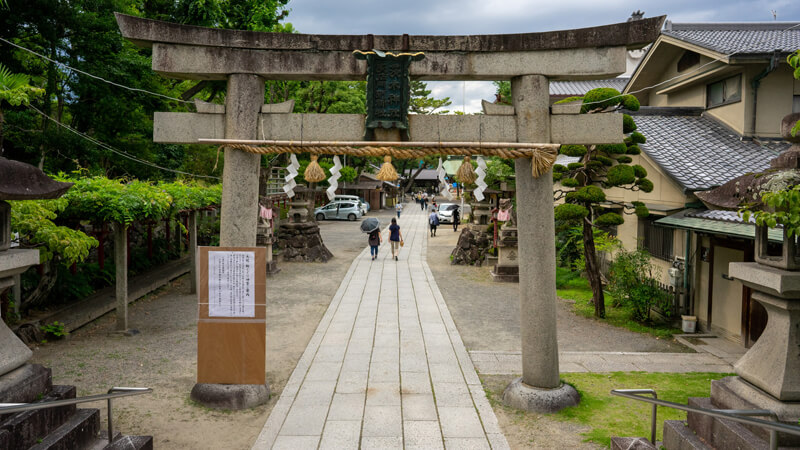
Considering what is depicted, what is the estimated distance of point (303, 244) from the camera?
2131cm

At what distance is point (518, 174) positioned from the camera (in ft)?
22.9

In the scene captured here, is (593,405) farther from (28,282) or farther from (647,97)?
(647,97)

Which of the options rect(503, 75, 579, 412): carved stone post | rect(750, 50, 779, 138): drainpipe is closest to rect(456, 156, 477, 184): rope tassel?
rect(503, 75, 579, 412): carved stone post

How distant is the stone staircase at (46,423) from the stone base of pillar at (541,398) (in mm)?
4676

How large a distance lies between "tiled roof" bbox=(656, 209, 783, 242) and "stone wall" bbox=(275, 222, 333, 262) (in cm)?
1389

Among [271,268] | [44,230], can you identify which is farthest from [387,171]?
[271,268]

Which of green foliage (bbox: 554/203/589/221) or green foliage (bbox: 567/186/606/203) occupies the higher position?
green foliage (bbox: 567/186/606/203)

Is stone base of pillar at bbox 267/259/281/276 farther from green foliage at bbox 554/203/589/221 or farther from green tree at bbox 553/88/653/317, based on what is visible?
green foliage at bbox 554/203/589/221

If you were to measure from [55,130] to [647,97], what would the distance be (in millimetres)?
20012

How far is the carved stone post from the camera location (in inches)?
269

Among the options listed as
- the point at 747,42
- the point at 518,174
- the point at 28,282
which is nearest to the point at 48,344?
the point at 28,282

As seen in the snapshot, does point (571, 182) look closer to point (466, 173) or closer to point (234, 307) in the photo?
point (466, 173)

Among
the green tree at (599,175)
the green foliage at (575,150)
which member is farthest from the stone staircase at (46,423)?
the green foliage at (575,150)

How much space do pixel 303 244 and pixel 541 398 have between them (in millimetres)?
15801
